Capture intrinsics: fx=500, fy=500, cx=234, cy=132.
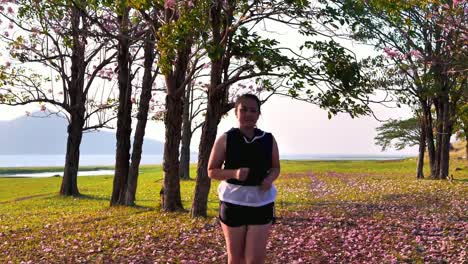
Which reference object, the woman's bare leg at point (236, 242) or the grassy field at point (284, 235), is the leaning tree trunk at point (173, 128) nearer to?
the grassy field at point (284, 235)

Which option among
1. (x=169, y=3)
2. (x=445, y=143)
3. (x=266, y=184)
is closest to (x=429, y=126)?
(x=445, y=143)

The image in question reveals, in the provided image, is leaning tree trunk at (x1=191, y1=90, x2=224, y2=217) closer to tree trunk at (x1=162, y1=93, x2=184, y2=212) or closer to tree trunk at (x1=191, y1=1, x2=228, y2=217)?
tree trunk at (x1=191, y1=1, x2=228, y2=217)

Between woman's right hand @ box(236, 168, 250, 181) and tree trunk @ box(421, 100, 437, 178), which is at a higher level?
tree trunk @ box(421, 100, 437, 178)

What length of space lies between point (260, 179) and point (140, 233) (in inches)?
378

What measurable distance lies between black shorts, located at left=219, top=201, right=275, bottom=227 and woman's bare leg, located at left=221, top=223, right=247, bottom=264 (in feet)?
0.20

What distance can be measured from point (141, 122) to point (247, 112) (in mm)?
17937

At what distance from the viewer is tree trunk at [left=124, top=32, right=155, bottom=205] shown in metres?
22.1

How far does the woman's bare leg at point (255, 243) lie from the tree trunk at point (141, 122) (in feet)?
56.2

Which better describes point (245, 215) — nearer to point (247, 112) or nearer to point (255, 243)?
point (255, 243)

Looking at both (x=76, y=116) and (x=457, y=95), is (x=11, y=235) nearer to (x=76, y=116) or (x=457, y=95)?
(x=76, y=116)

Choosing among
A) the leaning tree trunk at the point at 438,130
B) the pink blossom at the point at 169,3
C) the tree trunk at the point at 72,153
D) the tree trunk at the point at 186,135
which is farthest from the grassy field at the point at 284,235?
the tree trunk at the point at 186,135

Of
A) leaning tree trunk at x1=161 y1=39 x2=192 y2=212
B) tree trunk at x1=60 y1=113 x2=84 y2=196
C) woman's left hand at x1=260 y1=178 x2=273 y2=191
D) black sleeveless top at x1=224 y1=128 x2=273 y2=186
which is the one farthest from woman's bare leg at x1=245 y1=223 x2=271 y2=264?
tree trunk at x1=60 y1=113 x2=84 y2=196

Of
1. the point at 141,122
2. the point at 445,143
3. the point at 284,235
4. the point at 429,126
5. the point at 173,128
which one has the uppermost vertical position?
the point at 429,126

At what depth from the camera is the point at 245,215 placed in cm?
559
